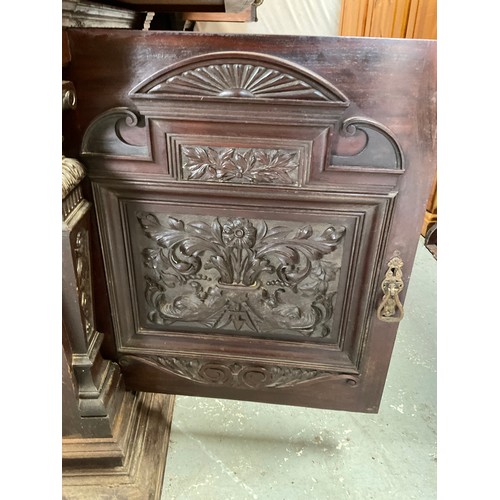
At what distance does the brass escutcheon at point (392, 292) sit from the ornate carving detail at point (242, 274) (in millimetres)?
79

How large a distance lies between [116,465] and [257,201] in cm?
55

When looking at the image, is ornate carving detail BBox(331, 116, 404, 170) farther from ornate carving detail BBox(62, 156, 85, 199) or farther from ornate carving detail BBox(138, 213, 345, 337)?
ornate carving detail BBox(62, 156, 85, 199)

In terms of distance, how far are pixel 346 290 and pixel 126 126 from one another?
1.41 feet

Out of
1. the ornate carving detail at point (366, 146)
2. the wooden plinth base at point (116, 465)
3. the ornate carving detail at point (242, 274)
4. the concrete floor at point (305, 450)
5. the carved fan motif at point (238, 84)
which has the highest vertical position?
the carved fan motif at point (238, 84)

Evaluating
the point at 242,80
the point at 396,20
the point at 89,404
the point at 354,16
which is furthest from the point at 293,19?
the point at 89,404

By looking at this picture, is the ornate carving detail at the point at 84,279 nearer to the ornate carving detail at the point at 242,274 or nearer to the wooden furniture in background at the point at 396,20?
the ornate carving detail at the point at 242,274

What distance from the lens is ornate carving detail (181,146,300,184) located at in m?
0.59

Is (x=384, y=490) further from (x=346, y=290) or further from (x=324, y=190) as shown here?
(x=324, y=190)

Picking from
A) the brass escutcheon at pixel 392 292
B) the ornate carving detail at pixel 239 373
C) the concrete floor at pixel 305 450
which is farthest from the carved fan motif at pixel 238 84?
the concrete floor at pixel 305 450

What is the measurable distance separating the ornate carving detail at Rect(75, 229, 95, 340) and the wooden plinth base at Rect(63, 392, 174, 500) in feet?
0.67

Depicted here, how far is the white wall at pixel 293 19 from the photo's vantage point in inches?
84.4

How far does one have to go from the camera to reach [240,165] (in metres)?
0.60

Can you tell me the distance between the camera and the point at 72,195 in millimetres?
603
